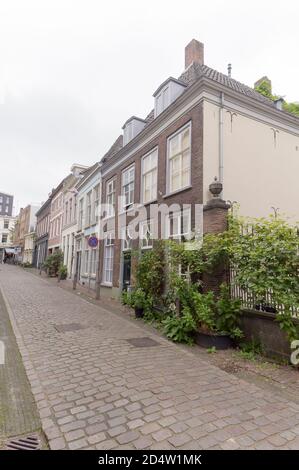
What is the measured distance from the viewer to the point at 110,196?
16.6 meters

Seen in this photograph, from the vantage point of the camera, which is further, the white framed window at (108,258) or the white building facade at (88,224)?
the white building facade at (88,224)

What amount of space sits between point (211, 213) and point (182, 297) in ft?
7.92

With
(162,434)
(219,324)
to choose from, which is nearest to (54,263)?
(219,324)

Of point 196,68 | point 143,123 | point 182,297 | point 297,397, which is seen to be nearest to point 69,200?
point 143,123

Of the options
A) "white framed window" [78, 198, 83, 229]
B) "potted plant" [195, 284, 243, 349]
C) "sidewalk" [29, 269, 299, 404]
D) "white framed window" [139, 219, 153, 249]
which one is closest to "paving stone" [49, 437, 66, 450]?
"sidewalk" [29, 269, 299, 404]

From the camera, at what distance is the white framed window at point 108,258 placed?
51.1ft

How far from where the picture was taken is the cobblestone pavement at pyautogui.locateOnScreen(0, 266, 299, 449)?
3.02 m

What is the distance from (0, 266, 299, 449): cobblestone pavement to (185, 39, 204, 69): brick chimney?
12882mm

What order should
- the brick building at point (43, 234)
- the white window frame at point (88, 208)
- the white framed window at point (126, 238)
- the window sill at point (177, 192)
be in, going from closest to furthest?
the window sill at point (177, 192), the white framed window at point (126, 238), the white window frame at point (88, 208), the brick building at point (43, 234)

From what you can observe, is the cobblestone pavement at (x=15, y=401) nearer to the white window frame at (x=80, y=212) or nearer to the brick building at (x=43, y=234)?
the white window frame at (x=80, y=212)

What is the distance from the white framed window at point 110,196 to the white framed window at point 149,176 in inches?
141

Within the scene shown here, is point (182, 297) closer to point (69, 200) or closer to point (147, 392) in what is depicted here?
point (147, 392)

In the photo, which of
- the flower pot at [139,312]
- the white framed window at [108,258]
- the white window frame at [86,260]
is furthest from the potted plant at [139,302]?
the white window frame at [86,260]

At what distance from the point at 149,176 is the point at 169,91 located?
3.44m
